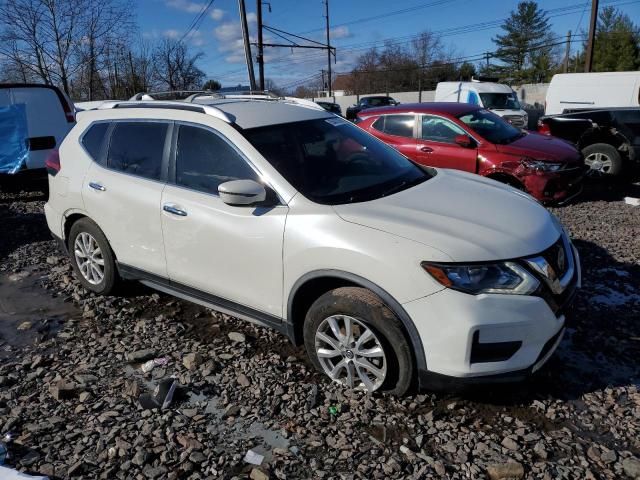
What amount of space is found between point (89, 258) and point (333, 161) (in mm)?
2491

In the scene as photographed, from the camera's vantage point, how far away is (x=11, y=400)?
3.22 metres

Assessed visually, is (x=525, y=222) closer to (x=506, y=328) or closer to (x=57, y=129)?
(x=506, y=328)

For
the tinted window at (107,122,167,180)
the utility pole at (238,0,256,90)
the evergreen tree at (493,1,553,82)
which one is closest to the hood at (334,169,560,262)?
the tinted window at (107,122,167,180)

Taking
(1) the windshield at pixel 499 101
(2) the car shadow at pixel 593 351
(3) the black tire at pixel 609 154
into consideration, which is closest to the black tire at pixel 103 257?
(2) the car shadow at pixel 593 351

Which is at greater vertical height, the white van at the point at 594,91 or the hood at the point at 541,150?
the white van at the point at 594,91

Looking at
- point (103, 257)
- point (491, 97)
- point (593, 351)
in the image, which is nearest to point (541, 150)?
point (593, 351)

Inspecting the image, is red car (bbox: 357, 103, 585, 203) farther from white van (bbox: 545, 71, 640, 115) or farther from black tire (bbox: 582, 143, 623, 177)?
white van (bbox: 545, 71, 640, 115)

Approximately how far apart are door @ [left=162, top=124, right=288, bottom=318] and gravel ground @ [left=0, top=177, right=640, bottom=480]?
54 centimetres

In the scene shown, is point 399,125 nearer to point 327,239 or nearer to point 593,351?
point 593,351

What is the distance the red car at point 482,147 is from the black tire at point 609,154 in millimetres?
2039

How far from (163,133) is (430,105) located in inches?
224

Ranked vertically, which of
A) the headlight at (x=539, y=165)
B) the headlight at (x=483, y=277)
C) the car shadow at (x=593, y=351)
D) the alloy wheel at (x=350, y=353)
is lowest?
the car shadow at (x=593, y=351)

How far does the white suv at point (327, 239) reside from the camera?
8.80ft

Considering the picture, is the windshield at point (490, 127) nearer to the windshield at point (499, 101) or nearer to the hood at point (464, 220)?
the hood at point (464, 220)
